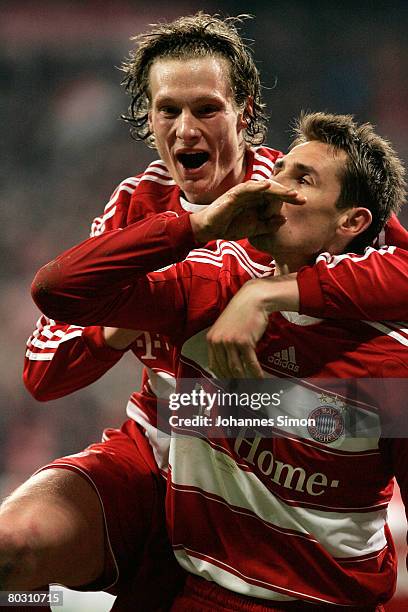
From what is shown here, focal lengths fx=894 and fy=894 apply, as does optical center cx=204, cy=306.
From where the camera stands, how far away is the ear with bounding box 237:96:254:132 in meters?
2.45

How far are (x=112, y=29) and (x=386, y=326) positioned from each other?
4.19m

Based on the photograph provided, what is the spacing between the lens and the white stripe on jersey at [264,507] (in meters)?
1.77

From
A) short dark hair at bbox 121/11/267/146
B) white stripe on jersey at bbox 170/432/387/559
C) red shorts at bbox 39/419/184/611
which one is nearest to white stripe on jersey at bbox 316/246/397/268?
white stripe on jersey at bbox 170/432/387/559

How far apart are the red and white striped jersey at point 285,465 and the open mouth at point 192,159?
0.51 metres

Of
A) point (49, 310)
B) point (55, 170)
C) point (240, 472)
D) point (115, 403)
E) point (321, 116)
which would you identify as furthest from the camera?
point (55, 170)

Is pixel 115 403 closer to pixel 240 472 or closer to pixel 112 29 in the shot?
pixel 112 29

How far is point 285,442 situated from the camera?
177cm

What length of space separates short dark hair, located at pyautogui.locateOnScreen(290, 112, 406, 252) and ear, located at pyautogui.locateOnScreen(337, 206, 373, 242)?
0.7 inches

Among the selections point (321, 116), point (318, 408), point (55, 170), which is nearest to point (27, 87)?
point (55, 170)

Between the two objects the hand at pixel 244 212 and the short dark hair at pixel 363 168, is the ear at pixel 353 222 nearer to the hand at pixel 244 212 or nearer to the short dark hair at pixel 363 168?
the short dark hair at pixel 363 168

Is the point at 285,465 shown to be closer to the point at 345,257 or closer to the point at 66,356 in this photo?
the point at 345,257

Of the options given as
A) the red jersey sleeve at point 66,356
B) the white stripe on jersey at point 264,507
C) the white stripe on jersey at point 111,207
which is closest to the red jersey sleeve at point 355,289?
the white stripe on jersey at point 264,507

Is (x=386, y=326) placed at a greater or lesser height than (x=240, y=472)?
greater

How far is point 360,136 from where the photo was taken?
76.2 inches
